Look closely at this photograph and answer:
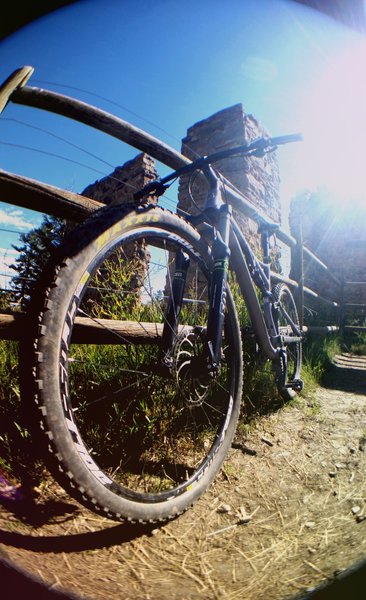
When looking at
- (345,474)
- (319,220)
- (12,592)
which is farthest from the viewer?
(319,220)

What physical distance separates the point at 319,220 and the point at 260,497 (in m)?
7.78

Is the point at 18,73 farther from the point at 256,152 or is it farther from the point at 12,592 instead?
the point at 12,592

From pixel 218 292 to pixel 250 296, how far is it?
1.69 ft

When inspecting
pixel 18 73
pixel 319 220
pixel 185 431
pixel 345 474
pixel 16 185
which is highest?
pixel 319 220

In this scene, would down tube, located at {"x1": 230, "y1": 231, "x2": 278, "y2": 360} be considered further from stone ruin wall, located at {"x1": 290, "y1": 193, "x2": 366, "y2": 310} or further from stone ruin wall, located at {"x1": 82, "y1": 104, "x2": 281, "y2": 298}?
stone ruin wall, located at {"x1": 290, "y1": 193, "x2": 366, "y2": 310}

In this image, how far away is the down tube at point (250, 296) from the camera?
1562 mm

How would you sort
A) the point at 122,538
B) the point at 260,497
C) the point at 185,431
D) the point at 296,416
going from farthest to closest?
the point at 296,416 → the point at 185,431 → the point at 260,497 → the point at 122,538

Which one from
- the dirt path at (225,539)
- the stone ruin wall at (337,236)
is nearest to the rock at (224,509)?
the dirt path at (225,539)

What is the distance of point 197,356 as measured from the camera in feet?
4.07

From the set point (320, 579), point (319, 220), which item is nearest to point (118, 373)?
point (320, 579)

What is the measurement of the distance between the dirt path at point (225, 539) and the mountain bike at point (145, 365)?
0.11 m

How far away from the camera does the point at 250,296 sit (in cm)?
170

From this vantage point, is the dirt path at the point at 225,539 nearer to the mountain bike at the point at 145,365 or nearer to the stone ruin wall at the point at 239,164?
the mountain bike at the point at 145,365

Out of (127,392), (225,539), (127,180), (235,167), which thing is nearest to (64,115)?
(127,392)
